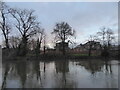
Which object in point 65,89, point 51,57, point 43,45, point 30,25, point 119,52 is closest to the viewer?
point 65,89

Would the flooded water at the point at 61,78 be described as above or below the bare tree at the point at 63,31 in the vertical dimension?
below

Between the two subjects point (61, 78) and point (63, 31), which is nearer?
point (61, 78)

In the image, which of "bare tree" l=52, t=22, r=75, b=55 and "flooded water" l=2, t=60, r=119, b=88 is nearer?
"flooded water" l=2, t=60, r=119, b=88

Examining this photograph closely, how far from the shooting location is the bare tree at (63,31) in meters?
43.6

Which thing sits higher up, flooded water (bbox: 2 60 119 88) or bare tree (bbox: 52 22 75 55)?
bare tree (bbox: 52 22 75 55)

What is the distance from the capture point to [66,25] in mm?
43625

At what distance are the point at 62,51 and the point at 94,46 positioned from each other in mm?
12268

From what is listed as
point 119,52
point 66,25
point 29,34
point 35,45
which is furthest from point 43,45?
point 119,52

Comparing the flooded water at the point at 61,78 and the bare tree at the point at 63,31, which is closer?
the flooded water at the point at 61,78

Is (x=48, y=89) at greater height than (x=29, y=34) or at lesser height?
lesser

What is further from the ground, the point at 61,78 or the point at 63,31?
the point at 63,31

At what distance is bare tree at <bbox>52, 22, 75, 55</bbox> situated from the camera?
43.6 metres

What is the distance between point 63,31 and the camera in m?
43.7

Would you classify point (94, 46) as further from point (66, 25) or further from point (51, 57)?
point (51, 57)
